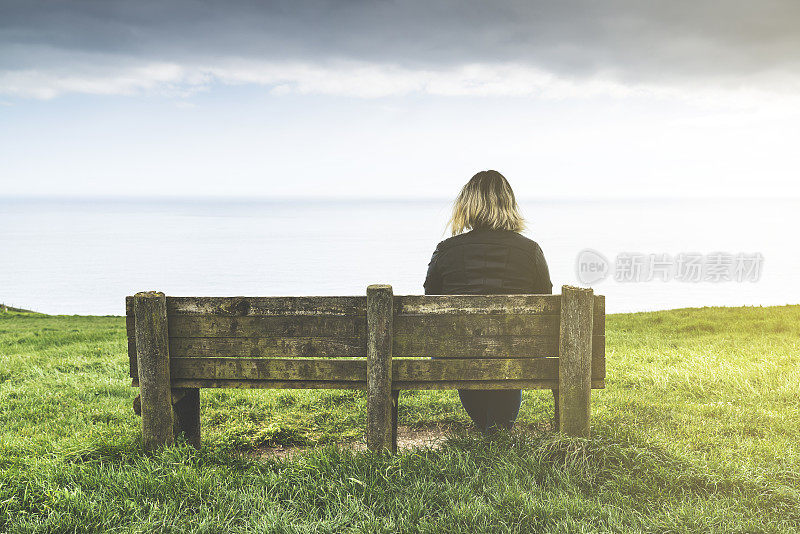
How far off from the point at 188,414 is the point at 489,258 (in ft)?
9.31

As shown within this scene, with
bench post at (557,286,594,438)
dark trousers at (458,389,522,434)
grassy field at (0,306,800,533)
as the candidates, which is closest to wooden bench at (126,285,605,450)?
bench post at (557,286,594,438)

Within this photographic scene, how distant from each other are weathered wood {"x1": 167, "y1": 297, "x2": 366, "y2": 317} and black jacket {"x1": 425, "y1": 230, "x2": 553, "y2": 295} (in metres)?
0.95

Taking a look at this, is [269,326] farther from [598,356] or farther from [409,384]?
[598,356]

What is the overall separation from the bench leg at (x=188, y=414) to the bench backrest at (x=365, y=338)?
411 mm

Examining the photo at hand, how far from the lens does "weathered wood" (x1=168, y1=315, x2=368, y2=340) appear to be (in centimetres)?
418

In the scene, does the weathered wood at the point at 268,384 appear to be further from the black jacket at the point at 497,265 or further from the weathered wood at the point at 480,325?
the black jacket at the point at 497,265

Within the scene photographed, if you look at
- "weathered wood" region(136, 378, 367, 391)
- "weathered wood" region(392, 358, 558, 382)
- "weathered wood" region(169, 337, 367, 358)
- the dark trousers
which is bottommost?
the dark trousers

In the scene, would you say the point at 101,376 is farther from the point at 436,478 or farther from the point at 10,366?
the point at 436,478

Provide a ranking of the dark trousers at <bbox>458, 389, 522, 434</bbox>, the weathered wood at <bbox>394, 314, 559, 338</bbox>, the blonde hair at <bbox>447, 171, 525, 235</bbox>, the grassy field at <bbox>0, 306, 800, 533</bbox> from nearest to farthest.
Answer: the grassy field at <bbox>0, 306, 800, 533</bbox>
the weathered wood at <bbox>394, 314, 559, 338</bbox>
the blonde hair at <bbox>447, 171, 525, 235</bbox>
the dark trousers at <bbox>458, 389, 522, 434</bbox>

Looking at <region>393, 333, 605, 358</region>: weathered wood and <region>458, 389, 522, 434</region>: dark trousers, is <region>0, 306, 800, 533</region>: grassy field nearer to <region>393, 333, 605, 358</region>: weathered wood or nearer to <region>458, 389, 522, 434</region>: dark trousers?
<region>458, 389, 522, 434</region>: dark trousers

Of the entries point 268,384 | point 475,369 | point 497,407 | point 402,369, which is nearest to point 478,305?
point 475,369

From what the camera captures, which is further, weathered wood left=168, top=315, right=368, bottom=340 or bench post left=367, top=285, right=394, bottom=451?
weathered wood left=168, top=315, right=368, bottom=340

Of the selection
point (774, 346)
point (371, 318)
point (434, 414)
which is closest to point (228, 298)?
point (371, 318)

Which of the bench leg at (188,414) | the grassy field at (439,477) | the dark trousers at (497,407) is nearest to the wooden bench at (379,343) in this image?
the bench leg at (188,414)
